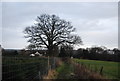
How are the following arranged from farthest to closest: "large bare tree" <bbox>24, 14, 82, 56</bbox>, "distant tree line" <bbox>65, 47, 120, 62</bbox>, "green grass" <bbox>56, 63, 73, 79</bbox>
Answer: "distant tree line" <bbox>65, 47, 120, 62</bbox> < "large bare tree" <bbox>24, 14, 82, 56</bbox> < "green grass" <bbox>56, 63, 73, 79</bbox>

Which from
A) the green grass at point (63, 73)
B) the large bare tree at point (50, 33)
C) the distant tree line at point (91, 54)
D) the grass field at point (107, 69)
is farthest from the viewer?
the distant tree line at point (91, 54)

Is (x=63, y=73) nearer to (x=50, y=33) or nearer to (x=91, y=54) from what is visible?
(x=50, y=33)

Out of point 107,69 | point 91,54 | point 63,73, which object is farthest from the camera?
point 91,54

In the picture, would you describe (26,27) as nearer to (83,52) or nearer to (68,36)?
(68,36)

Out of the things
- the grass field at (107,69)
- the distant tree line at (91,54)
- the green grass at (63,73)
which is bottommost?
the grass field at (107,69)

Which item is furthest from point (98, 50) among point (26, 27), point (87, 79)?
point (87, 79)

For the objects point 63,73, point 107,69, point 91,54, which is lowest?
point 107,69

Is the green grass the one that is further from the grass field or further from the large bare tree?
the large bare tree

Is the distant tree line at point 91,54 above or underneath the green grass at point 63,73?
above

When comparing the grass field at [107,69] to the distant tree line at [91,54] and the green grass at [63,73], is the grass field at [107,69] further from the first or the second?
the distant tree line at [91,54]

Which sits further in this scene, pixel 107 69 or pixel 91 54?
pixel 91 54

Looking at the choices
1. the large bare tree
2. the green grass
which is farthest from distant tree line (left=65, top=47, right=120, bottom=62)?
the green grass

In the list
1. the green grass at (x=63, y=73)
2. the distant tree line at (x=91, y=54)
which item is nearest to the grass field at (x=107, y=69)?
the green grass at (x=63, y=73)

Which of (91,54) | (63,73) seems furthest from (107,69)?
(91,54)
